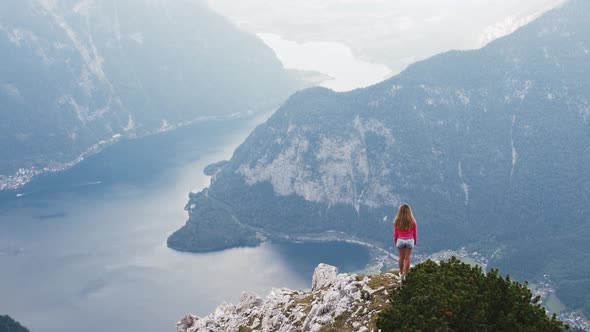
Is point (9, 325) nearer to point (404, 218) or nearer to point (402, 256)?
point (402, 256)

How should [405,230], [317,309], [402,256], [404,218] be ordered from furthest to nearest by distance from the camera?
[317,309]
[402,256]
[405,230]
[404,218]

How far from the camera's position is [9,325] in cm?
16012

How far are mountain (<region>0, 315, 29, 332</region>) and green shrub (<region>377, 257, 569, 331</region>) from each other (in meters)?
142

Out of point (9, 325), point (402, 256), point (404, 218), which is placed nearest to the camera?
point (404, 218)

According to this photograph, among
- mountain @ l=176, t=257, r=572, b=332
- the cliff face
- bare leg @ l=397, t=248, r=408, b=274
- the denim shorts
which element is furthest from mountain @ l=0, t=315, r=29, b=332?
the denim shorts

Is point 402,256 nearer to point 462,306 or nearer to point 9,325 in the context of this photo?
point 462,306

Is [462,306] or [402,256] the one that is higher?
[402,256]

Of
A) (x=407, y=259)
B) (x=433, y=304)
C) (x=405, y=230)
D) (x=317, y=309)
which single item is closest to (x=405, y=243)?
(x=405, y=230)

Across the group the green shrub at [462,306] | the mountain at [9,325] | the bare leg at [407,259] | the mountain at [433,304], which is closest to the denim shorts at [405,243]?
the bare leg at [407,259]

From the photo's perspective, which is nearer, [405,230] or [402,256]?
[405,230]

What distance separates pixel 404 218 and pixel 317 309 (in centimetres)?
1553

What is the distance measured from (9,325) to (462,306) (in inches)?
5929

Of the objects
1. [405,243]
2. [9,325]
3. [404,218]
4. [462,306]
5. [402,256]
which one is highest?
[404,218]

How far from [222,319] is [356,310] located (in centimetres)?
2644
